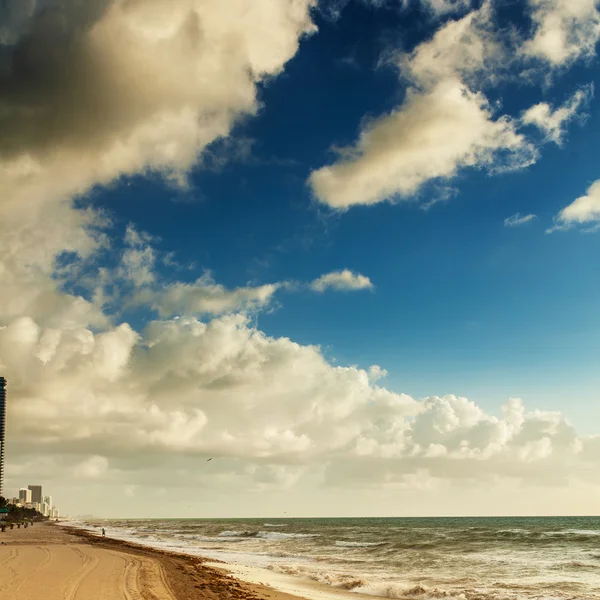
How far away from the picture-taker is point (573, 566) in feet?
128

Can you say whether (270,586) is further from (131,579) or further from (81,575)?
(81,575)

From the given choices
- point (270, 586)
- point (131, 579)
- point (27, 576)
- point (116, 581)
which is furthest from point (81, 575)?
point (270, 586)

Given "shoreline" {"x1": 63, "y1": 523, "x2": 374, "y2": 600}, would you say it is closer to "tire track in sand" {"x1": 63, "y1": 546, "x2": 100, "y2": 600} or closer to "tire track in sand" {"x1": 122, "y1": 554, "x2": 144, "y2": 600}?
"tire track in sand" {"x1": 122, "y1": 554, "x2": 144, "y2": 600}

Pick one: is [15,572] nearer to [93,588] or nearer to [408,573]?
[93,588]

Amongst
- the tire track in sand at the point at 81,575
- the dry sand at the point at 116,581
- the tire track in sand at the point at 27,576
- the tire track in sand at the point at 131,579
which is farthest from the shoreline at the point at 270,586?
the tire track in sand at the point at 27,576

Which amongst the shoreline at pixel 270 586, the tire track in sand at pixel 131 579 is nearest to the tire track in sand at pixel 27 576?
the tire track in sand at pixel 131 579

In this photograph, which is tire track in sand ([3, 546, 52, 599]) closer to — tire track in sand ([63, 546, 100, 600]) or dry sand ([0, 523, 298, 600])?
dry sand ([0, 523, 298, 600])

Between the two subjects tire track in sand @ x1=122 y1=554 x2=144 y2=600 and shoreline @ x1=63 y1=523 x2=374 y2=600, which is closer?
tire track in sand @ x1=122 y1=554 x2=144 y2=600

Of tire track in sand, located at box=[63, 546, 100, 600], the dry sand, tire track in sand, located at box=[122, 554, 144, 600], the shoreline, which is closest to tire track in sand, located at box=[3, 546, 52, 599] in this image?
the dry sand

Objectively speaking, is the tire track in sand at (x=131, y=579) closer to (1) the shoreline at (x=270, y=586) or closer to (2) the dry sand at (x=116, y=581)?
(2) the dry sand at (x=116, y=581)

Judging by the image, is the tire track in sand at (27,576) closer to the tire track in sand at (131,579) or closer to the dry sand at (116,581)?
the dry sand at (116,581)

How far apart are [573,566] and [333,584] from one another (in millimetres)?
20305

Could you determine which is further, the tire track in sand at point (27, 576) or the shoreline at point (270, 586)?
the shoreline at point (270, 586)

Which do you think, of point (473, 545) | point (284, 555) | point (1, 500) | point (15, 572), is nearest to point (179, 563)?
point (15, 572)
